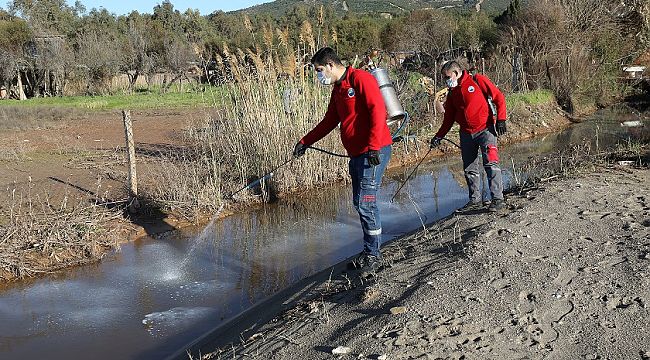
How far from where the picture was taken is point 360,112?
18.6ft

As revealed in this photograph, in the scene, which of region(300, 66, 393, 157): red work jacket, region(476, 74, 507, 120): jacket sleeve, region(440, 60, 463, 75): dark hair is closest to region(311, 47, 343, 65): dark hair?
region(300, 66, 393, 157): red work jacket

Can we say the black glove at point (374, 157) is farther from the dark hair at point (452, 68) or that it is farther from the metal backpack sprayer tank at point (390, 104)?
the dark hair at point (452, 68)

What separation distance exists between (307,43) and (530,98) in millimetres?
9964

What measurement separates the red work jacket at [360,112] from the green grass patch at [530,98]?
13.8m

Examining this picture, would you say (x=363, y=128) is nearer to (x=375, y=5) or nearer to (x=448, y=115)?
(x=448, y=115)

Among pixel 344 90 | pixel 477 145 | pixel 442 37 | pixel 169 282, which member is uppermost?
pixel 442 37

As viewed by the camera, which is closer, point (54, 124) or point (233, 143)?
point (233, 143)

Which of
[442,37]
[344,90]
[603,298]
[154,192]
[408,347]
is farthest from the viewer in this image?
[442,37]

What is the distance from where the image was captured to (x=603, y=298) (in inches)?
179

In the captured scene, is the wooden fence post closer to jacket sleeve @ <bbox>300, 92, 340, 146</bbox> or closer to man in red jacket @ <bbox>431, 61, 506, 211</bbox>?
jacket sleeve @ <bbox>300, 92, 340, 146</bbox>

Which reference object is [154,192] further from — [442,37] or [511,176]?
[442,37]

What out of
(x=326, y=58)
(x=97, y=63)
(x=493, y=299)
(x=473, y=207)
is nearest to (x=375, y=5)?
(x=97, y=63)

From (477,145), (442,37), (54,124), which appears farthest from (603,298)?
(442,37)

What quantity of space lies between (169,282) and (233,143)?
4123 millimetres
